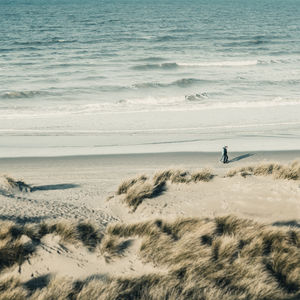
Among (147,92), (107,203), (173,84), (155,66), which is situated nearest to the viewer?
(107,203)

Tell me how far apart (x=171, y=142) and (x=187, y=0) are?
14247cm

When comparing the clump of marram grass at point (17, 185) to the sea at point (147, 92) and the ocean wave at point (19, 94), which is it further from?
the ocean wave at point (19, 94)

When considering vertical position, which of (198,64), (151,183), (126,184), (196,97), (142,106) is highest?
(198,64)

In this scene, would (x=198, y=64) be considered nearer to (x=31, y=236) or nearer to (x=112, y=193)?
(x=112, y=193)

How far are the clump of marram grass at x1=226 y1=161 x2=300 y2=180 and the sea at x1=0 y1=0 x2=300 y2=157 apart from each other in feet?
15.1

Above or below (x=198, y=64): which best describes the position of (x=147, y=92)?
below

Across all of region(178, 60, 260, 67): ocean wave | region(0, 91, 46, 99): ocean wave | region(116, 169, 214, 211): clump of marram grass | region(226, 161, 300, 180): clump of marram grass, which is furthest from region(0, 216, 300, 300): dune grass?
region(178, 60, 260, 67): ocean wave

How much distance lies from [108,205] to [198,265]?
13.4ft

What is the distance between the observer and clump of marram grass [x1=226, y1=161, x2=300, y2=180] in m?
11.1

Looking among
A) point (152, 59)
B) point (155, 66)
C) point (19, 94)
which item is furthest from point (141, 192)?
point (152, 59)

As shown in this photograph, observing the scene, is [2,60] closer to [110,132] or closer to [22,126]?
[22,126]

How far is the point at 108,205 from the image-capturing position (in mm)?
10109

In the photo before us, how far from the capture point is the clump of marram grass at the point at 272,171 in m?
11.1

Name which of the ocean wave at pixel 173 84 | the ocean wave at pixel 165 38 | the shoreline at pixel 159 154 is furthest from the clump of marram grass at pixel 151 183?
the ocean wave at pixel 165 38
